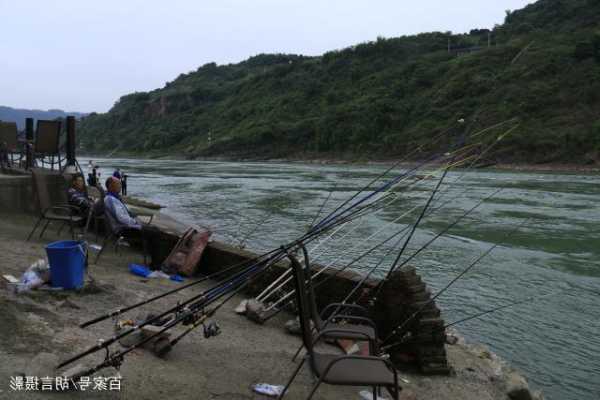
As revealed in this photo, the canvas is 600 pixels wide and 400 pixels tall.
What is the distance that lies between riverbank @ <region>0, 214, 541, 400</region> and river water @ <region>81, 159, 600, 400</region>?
1227 mm

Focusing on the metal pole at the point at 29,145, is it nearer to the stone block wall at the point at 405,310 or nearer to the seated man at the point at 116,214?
the seated man at the point at 116,214

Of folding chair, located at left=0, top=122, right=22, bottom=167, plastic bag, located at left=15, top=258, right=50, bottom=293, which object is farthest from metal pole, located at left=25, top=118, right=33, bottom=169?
plastic bag, located at left=15, top=258, right=50, bottom=293

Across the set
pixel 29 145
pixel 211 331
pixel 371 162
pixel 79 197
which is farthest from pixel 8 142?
pixel 371 162

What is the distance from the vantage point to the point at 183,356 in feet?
13.9

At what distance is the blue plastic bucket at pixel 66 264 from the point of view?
499 cm

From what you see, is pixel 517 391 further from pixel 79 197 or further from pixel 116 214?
pixel 79 197

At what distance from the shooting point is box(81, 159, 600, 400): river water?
6.52 meters

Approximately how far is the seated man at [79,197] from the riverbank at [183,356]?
197 centimetres

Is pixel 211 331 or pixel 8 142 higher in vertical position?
pixel 8 142

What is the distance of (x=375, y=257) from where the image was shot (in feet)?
35.8

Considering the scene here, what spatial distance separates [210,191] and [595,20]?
54995 mm

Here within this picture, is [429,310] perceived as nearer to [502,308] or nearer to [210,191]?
[502,308]

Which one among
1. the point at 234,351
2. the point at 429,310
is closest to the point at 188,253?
the point at 234,351

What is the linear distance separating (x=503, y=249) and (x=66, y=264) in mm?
10437
